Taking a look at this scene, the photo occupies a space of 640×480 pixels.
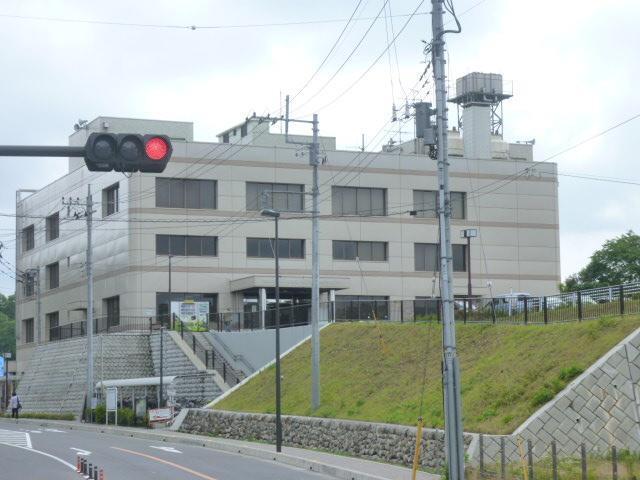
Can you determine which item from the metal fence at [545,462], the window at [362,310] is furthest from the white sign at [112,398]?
the metal fence at [545,462]

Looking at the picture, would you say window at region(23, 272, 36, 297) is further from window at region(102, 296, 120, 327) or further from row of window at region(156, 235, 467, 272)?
row of window at region(156, 235, 467, 272)

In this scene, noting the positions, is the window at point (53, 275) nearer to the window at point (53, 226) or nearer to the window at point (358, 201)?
the window at point (53, 226)

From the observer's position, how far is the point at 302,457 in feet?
110

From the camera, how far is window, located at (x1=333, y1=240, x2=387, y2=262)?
7306cm

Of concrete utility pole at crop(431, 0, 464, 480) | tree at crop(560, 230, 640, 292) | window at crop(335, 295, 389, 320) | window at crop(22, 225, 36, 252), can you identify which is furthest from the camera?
window at crop(22, 225, 36, 252)

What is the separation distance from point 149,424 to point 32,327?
43.4m

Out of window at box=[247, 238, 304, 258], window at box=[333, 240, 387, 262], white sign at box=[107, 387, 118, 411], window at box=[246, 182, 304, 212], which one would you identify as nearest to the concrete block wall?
white sign at box=[107, 387, 118, 411]

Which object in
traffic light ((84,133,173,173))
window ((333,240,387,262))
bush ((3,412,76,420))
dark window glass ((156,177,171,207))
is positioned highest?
dark window glass ((156,177,171,207))

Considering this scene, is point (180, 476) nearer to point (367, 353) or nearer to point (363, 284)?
point (367, 353)

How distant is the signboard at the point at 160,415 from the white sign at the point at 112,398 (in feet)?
13.2

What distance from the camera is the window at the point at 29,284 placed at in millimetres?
90062

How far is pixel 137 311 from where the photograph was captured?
69.6 m

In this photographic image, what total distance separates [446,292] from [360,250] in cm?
4967

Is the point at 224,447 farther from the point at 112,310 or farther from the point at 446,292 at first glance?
the point at 112,310
